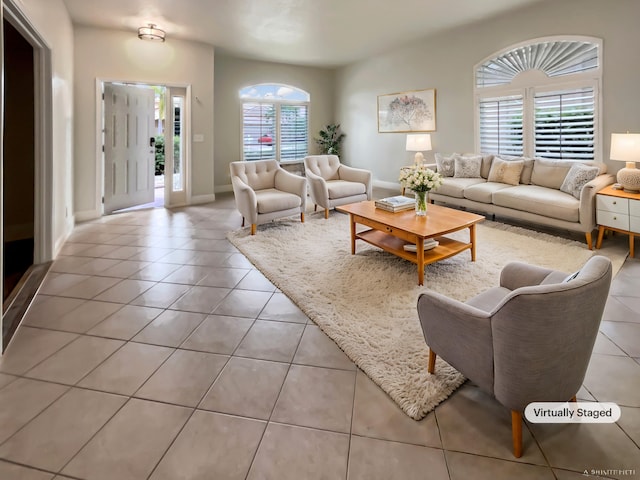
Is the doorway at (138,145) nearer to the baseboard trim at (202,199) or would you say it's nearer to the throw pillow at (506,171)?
the baseboard trim at (202,199)

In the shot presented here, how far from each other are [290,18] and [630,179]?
15.1 feet

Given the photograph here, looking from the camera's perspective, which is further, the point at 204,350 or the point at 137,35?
the point at 137,35

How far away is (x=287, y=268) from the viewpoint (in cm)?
345

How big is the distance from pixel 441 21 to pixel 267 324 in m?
5.21

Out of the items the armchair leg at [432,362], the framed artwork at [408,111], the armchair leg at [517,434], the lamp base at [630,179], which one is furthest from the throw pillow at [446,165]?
the armchair leg at [517,434]

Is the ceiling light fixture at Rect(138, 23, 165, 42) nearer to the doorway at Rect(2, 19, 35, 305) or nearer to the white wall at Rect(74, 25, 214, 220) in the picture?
the white wall at Rect(74, 25, 214, 220)

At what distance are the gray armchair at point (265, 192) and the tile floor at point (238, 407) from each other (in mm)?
1927

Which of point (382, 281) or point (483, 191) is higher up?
point (483, 191)

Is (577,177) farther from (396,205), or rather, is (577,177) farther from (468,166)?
(396,205)

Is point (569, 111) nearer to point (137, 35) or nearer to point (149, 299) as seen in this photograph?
point (149, 299)

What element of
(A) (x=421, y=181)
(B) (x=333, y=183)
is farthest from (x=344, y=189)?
(A) (x=421, y=181)

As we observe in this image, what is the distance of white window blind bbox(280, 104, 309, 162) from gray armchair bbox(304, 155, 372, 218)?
9.10 ft

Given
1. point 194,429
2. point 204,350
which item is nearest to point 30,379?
point 204,350

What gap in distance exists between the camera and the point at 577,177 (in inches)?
166
